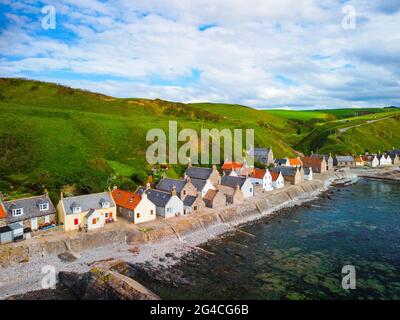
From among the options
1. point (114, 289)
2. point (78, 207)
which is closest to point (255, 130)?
point (78, 207)

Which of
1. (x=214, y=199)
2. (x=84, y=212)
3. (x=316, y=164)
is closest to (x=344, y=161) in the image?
(x=316, y=164)

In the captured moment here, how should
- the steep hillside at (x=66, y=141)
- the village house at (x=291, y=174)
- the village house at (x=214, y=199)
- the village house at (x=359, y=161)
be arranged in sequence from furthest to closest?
the village house at (x=359, y=161) < the village house at (x=291, y=174) < the village house at (x=214, y=199) < the steep hillside at (x=66, y=141)

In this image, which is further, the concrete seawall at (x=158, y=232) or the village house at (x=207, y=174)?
the village house at (x=207, y=174)

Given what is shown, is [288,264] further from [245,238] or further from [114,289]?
[114,289]

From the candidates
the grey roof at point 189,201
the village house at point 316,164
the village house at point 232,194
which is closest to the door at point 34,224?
the grey roof at point 189,201

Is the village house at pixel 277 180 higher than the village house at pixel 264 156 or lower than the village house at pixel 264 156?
lower

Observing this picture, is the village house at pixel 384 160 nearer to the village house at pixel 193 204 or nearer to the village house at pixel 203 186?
the village house at pixel 203 186

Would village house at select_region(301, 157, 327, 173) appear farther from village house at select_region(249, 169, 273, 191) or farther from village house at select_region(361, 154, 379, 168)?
village house at select_region(249, 169, 273, 191)
